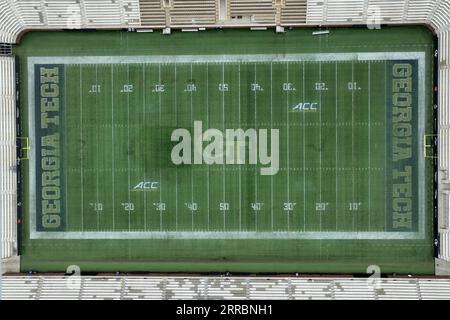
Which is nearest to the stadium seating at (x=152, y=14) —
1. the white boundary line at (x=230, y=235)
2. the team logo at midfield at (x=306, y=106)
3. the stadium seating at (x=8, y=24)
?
the stadium seating at (x=8, y=24)

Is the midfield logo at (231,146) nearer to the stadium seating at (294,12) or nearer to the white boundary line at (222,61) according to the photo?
the white boundary line at (222,61)

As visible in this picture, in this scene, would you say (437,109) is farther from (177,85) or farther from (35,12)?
(35,12)

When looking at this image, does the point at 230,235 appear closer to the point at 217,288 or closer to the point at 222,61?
the point at 217,288

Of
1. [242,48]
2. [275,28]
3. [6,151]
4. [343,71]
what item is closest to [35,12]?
[6,151]

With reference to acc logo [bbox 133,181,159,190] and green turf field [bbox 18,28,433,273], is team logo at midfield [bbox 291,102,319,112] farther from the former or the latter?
acc logo [bbox 133,181,159,190]

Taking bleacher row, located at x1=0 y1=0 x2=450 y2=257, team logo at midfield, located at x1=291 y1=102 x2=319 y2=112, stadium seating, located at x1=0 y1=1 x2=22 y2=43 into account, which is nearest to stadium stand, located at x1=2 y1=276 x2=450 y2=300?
bleacher row, located at x1=0 y1=0 x2=450 y2=257
